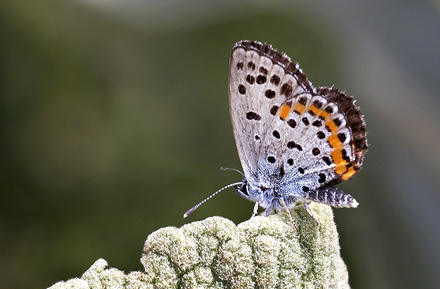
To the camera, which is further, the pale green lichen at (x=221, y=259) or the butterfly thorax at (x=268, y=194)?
the butterfly thorax at (x=268, y=194)

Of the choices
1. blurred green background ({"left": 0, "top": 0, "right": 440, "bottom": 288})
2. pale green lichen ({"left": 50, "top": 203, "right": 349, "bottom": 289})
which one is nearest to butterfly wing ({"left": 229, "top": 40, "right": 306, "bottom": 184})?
pale green lichen ({"left": 50, "top": 203, "right": 349, "bottom": 289})

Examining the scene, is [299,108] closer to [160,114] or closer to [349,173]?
[349,173]

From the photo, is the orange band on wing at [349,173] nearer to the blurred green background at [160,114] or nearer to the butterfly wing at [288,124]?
the butterfly wing at [288,124]

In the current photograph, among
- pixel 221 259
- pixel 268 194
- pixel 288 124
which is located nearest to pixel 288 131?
pixel 288 124

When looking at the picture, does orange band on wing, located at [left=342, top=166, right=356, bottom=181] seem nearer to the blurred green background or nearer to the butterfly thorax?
the butterfly thorax

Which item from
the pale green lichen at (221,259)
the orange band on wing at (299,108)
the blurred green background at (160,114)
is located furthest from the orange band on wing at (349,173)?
the blurred green background at (160,114)

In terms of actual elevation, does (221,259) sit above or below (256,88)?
below
